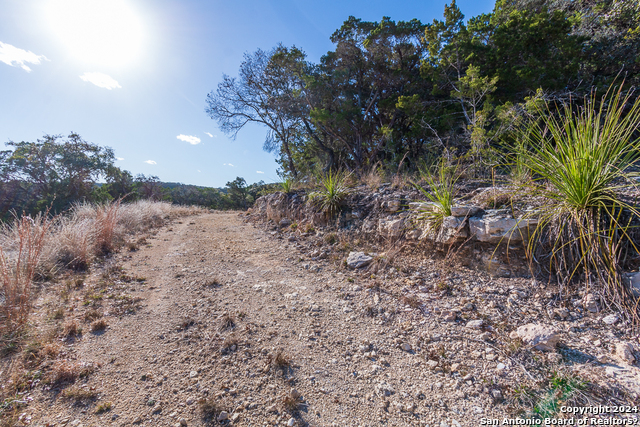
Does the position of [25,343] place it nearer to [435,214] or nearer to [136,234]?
[435,214]

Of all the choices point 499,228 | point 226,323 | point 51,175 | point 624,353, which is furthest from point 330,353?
point 51,175

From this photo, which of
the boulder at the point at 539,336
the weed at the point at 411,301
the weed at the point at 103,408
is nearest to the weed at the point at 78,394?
the weed at the point at 103,408

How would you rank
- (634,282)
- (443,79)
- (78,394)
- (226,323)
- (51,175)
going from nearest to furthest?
(78,394) < (634,282) < (226,323) < (443,79) < (51,175)

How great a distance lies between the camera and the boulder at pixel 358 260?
150 inches

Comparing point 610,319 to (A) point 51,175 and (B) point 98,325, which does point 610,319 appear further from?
(A) point 51,175

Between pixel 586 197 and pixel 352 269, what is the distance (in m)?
2.85

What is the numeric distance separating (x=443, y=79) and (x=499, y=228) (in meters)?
7.36

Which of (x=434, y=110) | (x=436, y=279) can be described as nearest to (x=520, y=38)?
(x=434, y=110)

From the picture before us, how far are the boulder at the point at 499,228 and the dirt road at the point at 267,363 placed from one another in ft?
4.74

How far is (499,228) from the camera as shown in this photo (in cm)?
298

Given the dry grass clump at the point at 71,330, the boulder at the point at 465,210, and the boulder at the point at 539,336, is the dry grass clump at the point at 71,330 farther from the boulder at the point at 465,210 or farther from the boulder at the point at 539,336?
the boulder at the point at 465,210

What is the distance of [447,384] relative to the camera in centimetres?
174

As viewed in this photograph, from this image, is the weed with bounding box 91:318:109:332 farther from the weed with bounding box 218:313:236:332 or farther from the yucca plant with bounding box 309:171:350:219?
the yucca plant with bounding box 309:171:350:219

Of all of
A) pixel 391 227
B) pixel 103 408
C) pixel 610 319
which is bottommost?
pixel 103 408
